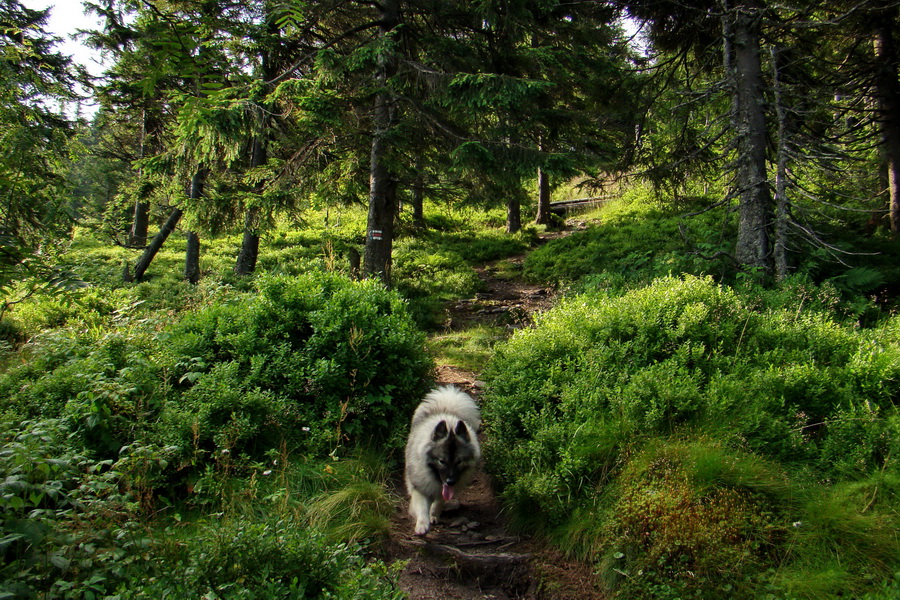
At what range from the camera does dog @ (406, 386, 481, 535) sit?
4.73 meters

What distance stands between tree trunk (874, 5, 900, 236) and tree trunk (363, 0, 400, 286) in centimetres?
1049

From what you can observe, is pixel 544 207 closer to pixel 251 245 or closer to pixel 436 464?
pixel 251 245

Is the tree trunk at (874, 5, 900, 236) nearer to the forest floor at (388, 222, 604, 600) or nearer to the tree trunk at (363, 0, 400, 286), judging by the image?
the tree trunk at (363, 0, 400, 286)

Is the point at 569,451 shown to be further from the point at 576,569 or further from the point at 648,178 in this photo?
the point at 648,178

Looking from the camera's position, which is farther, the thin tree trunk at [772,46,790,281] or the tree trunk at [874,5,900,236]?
the tree trunk at [874,5,900,236]

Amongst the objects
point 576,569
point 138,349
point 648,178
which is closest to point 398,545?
point 576,569

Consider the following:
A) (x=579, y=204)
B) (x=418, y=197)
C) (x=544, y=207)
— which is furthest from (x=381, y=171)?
(x=579, y=204)

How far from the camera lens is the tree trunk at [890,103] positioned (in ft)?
35.5

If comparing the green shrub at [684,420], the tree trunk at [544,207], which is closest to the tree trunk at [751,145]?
the green shrub at [684,420]

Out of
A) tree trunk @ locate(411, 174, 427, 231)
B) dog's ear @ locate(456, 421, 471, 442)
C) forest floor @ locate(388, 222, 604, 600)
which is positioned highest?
tree trunk @ locate(411, 174, 427, 231)

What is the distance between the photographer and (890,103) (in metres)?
11.2

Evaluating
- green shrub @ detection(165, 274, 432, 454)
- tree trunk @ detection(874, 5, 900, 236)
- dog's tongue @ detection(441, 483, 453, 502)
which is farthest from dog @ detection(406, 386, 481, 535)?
tree trunk @ detection(874, 5, 900, 236)

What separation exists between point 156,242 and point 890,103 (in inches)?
763

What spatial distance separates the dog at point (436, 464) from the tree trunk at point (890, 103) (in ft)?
37.8
